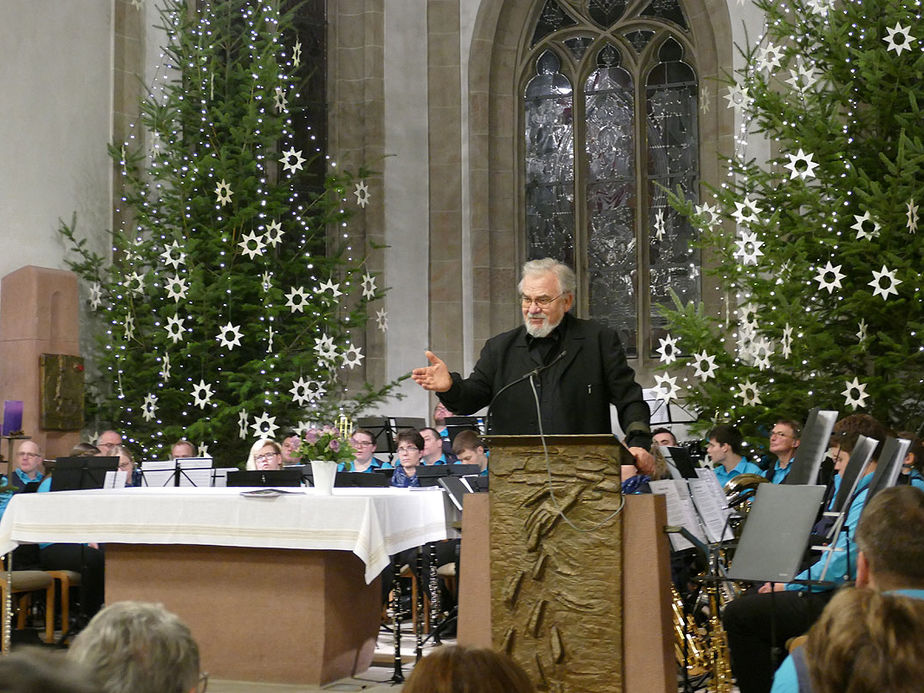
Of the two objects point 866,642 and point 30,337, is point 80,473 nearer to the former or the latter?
point 30,337

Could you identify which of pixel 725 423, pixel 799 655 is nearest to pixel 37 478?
pixel 725 423

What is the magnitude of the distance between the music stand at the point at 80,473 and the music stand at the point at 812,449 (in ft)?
16.4

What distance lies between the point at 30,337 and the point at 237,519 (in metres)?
6.60

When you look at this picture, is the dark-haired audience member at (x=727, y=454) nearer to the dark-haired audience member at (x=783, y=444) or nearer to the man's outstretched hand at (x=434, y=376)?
the dark-haired audience member at (x=783, y=444)

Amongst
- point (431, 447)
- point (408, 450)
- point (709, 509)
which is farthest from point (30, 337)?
point (709, 509)

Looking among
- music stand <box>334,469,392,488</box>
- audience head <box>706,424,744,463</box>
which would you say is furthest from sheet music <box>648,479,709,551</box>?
audience head <box>706,424,744,463</box>

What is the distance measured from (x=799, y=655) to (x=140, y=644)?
53.9 inches

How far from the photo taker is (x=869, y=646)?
183 cm

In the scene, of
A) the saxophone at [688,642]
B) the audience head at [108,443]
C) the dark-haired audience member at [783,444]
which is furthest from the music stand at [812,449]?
the audience head at [108,443]

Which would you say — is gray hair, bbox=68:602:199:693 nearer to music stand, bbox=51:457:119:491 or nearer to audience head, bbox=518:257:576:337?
audience head, bbox=518:257:576:337

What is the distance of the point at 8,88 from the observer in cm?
1242

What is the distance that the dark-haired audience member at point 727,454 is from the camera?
930 cm

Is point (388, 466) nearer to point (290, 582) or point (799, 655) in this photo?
point (290, 582)

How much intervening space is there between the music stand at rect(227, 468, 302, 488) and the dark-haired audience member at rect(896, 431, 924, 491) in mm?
3762
